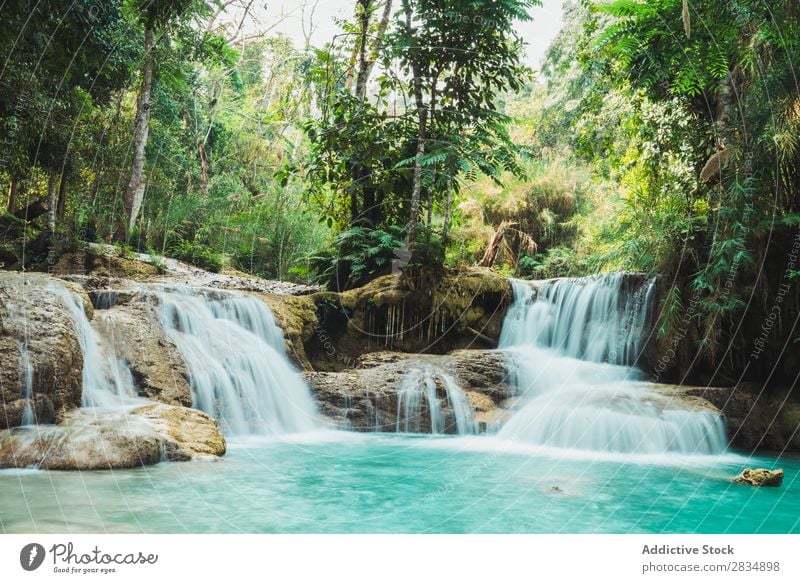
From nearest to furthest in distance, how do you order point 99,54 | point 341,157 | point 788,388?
point 99,54 < point 788,388 < point 341,157

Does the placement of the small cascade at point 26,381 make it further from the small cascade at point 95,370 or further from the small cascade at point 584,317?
the small cascade at point 584,317

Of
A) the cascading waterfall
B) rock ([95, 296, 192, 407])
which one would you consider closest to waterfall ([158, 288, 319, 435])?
rock ([95, 296, 192, 407])

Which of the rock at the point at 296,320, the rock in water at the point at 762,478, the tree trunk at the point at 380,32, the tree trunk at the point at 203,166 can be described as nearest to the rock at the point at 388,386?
the rock at the point at 296,320

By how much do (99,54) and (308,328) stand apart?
3708 millimetres

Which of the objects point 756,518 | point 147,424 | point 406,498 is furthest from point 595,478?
point 147,424

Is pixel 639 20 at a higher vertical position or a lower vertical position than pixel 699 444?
higher

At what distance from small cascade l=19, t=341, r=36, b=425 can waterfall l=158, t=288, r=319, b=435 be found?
1.42 metres

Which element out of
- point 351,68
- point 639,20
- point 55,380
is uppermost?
point 639,20

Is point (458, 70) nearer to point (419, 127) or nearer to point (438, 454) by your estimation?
point (419, 127)

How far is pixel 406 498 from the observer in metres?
3.33

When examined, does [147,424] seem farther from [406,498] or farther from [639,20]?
[639,20]

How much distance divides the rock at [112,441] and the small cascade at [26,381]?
0.40ft

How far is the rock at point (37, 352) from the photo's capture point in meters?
3.85
